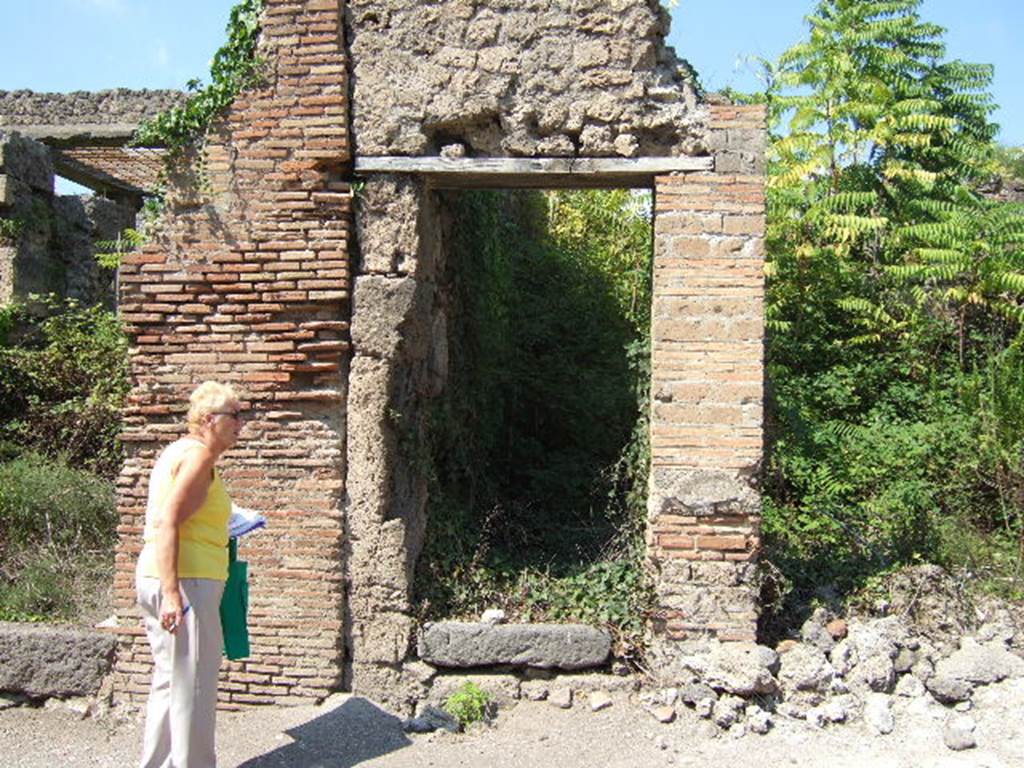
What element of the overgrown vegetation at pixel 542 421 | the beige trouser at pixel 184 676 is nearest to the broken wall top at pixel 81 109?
the overgrown vegetation at pixel 542 421

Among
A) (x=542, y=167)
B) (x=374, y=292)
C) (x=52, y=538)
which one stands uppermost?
(x=542, y=167)

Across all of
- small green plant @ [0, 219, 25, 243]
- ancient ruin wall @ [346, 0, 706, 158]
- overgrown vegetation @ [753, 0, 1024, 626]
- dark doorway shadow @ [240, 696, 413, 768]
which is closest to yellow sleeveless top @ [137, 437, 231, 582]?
dark doorway shadow @ [240, 696, 413, 768]

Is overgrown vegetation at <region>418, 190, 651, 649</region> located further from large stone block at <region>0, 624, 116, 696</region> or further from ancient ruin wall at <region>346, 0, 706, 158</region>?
large stone block at <region>0, 624, 116, 696</region>

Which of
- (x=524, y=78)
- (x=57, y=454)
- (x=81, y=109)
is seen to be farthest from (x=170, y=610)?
(x=81, y=109)

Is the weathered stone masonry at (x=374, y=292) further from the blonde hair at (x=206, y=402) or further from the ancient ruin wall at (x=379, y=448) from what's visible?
the blonde hair at (x=206, y=402)

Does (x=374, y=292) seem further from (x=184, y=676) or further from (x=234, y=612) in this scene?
(x=184, y=676)

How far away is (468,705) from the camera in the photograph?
5.21 m

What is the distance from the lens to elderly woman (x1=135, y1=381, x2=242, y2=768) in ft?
12.4

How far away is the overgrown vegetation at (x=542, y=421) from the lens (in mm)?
5715

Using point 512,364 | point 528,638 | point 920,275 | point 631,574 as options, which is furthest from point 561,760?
point 920,275

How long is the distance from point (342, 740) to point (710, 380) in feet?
9.07

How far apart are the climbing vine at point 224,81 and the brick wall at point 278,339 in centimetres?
9

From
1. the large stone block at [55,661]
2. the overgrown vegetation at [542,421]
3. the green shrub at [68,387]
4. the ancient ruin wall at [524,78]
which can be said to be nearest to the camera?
the ancient ruin wall at [524,78]

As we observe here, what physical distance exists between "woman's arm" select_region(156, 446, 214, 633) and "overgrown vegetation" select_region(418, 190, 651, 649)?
6.64 ft
